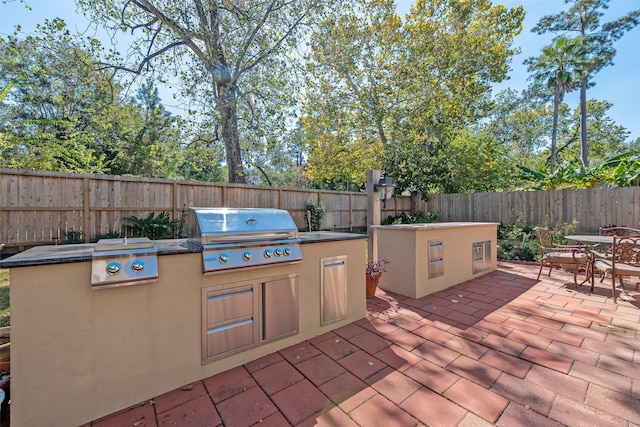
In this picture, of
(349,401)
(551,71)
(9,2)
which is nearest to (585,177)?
(551,71)

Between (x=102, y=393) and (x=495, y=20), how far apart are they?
15.0 meters

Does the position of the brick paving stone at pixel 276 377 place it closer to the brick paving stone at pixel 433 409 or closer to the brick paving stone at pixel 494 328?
the brick paving stone at pixel 433 409

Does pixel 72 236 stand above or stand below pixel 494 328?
above

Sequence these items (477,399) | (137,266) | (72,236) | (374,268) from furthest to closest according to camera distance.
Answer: (72,236), (374,268), (477,399), (137,266)

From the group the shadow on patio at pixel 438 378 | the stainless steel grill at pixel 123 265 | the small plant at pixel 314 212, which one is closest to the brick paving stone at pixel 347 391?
the shadow on patio at pixel 438 378

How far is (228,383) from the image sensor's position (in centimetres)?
213

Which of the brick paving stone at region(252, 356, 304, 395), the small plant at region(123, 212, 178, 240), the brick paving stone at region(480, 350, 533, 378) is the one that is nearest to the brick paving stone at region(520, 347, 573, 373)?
the brick paving stone at region(480, 350, 533, 378)

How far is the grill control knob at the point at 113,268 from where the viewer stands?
1.72 meters

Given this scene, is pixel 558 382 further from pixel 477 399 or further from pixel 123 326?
pixel 123 326

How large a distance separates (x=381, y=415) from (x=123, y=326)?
1864 millimetres

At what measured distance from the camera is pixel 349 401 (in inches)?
75.9

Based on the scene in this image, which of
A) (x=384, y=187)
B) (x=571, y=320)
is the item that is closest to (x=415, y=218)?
(x=384, y=187)

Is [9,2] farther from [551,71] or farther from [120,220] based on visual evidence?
[551,71]

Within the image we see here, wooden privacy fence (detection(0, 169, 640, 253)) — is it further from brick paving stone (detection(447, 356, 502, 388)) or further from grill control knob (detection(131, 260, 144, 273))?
brick paving stone (detection(447, 356, 502, 388))
